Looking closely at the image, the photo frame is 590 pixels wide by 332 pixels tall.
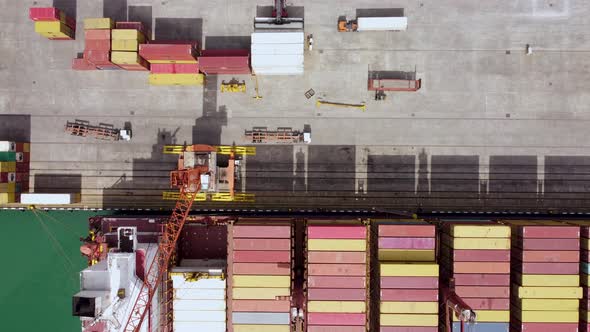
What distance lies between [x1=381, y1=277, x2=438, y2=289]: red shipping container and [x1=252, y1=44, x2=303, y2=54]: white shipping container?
21338 mm

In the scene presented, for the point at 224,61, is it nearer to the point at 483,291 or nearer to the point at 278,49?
the point at 278,49

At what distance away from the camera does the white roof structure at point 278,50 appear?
119 feet

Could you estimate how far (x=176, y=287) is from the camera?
35.3m

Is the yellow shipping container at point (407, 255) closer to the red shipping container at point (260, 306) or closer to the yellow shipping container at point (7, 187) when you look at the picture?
the red shipping container at point (260, 306)

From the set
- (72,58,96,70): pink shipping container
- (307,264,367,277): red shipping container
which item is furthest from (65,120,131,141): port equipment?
(307,264,367,277): red shipping container

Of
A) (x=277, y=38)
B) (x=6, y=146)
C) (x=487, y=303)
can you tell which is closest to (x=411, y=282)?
(x=487, y=303)

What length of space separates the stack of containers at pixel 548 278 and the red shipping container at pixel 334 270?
1374 cm

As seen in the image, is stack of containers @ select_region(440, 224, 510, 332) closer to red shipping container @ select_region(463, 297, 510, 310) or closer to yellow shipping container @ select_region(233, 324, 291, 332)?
red shipping container @ select_region(463, 297, 510, 310)

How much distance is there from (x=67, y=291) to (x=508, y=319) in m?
40.5

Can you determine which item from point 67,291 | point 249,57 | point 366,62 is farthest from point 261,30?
point 67,291

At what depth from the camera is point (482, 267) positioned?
1316 inches

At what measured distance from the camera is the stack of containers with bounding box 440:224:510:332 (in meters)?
33.4

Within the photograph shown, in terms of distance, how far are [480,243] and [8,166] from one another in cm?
4267

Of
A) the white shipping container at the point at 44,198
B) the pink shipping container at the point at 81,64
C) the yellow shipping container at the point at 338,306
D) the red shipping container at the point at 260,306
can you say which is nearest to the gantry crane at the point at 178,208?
the red shipping container at the point at 260,306
